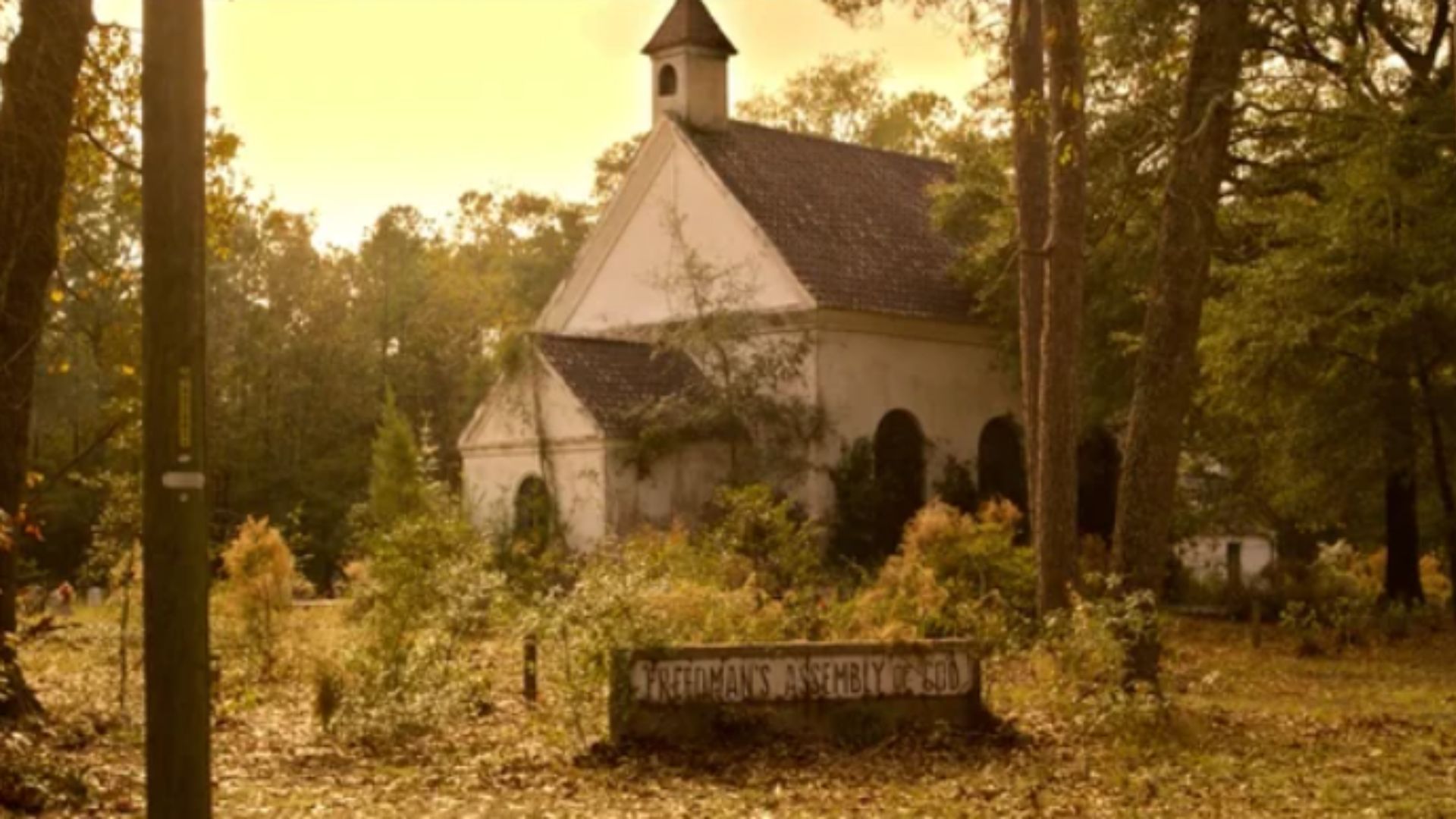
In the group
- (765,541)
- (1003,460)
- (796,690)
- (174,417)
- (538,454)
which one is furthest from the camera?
(1003,460)

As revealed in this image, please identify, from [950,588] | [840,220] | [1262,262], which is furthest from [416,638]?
[840,220]

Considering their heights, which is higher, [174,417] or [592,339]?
[592,339]

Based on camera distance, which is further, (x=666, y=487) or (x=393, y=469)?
(x=393, y=469)

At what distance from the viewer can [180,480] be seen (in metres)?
6.08

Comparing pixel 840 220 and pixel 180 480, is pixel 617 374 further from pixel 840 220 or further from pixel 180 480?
pixel 180 480

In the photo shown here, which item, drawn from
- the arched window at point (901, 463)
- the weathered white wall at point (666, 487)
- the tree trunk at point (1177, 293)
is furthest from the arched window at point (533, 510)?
the tree trunk at point (1177, 293)

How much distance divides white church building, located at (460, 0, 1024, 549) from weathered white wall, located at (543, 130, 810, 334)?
0.11ft

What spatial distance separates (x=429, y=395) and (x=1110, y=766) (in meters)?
47.0

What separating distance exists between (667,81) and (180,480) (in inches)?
1319

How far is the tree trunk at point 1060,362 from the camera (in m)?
20.0

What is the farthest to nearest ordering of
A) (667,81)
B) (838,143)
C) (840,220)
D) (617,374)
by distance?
(838,143), (667,81), (840,220), (617,374)

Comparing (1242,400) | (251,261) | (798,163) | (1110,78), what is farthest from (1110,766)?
(251,261)

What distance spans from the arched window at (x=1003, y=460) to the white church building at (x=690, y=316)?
5 centimetres

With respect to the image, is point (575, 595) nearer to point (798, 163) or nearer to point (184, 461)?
point (184, 461)
